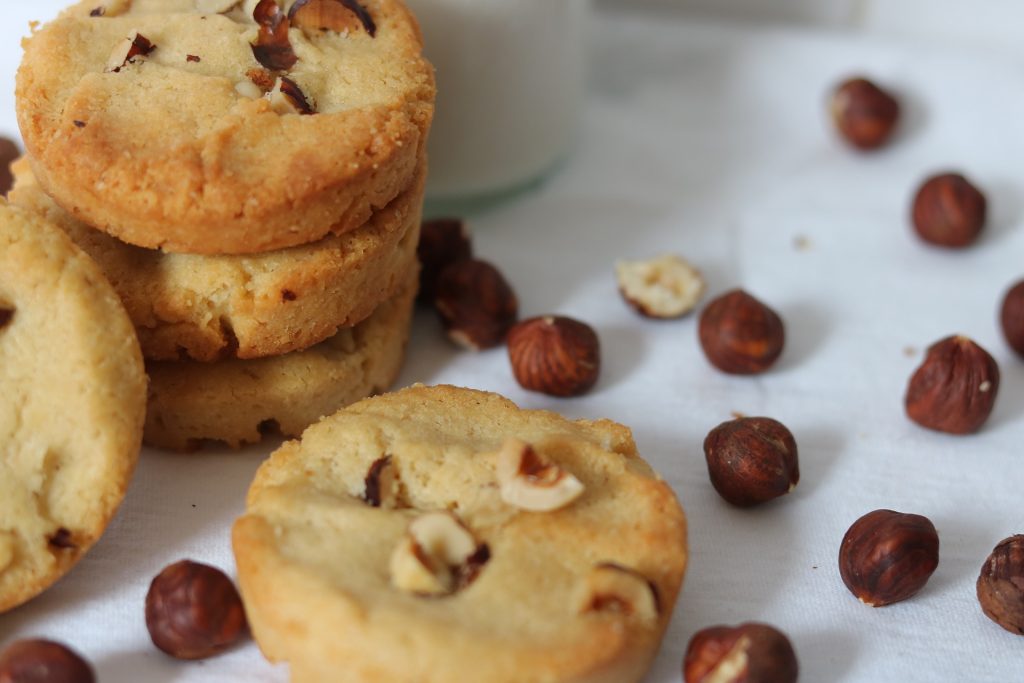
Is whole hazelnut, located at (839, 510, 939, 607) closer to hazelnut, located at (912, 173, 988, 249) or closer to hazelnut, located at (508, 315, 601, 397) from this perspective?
hazelnut, located at (508, 315, 601, 397)

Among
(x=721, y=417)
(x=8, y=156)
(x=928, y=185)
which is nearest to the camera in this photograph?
(x=721, y=417)

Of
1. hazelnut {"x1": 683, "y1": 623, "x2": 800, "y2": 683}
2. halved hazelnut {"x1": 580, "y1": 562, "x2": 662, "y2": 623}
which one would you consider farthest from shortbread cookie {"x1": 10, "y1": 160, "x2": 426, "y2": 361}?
hazelnut {"x1": 683, "y1": 623, "x2": 800, "y2": 683}

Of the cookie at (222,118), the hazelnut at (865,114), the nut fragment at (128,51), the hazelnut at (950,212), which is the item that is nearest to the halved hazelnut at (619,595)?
the cookie at (222,118)

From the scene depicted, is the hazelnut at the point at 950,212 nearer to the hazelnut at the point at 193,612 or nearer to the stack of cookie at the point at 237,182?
the stack of cookie at the point at 237,182

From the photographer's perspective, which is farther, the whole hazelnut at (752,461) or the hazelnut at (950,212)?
the hazelnut at (950,212)

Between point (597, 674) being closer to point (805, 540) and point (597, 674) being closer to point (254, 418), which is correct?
point (805, 540)

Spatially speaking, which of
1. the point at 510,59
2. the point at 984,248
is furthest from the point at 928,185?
the point at 510,59
